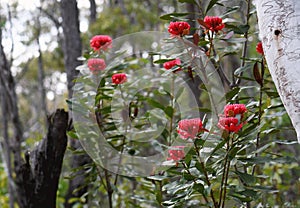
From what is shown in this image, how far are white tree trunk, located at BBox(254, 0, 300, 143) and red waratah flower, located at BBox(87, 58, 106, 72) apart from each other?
1216 mm

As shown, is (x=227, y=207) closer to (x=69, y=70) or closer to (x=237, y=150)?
(x=237, y=150)

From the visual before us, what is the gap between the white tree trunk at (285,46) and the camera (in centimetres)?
133

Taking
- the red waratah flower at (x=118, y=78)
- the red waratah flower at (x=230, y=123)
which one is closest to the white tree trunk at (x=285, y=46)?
the red waratah flower at (x=230, y=123)

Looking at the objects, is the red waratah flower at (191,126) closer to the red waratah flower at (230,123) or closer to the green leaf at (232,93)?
the red waratah flower at (230,123)

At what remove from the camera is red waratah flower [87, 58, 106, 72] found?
2.53 meters

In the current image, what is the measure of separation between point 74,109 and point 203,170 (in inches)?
38.2

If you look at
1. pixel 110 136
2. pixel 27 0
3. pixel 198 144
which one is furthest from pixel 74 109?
pixel 27 0

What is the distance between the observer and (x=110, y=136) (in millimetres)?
2838

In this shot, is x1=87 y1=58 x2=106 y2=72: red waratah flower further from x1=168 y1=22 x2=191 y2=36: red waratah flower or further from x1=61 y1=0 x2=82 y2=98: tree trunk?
x1=61 y1=0 x2=82 y2=98: tree trunk

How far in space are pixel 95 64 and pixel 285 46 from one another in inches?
53.9

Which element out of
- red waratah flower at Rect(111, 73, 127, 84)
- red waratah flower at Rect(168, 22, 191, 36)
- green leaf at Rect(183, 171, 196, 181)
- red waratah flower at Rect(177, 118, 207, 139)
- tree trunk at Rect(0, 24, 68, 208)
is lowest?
tree trunk at Rect(0, 24, 68, 208)

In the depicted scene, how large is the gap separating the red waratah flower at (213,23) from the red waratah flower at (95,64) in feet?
2.40

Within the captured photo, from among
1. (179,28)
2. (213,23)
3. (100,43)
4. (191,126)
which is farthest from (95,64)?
(191,126)

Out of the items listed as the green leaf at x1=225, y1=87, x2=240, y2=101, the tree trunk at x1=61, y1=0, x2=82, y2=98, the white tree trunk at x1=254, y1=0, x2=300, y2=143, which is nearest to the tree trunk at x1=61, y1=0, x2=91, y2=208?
the tree trunk at x1=61, y1=0, x2=82, y2=98
